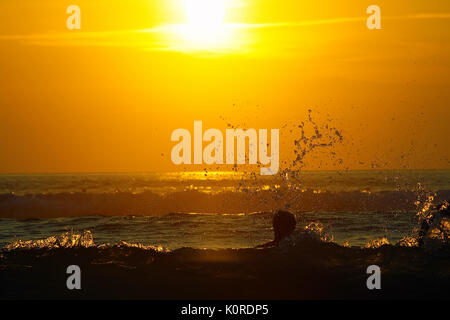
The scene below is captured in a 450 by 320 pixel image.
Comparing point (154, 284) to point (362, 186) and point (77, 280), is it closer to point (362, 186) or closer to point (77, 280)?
point (77, 280)

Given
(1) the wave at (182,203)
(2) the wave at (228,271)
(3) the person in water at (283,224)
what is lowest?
(1) the wave at (182,203)

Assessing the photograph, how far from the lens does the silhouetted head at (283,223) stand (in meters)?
14.1

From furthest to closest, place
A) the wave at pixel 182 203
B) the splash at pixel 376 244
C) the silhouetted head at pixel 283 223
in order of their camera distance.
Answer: the wave at pixel 182 203 < the splash at pixel 376 244 < the silhouetted head at pixel 283 223

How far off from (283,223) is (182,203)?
35.9 metres

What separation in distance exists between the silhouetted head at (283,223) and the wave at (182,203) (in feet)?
104

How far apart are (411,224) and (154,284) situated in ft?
55.6

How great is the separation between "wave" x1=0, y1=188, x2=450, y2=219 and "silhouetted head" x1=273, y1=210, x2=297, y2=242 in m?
31.6

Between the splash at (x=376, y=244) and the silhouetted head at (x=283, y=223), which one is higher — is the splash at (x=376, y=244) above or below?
below

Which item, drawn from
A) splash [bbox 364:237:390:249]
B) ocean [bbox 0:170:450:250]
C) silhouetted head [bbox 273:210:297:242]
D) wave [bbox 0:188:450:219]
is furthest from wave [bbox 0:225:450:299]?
wave [bbox 0:188:450:219]

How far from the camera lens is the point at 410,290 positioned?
1180 centimetres

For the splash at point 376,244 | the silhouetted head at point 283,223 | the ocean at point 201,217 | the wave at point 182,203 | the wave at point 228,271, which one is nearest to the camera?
the wave at point 228,271

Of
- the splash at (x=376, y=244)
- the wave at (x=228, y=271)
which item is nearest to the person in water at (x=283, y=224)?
the wave at (x=228, y=271)

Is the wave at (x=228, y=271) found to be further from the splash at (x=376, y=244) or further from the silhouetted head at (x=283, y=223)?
the silhouetted head at (x=283, y=223)

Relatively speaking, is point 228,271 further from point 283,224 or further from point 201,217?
point 201,217
